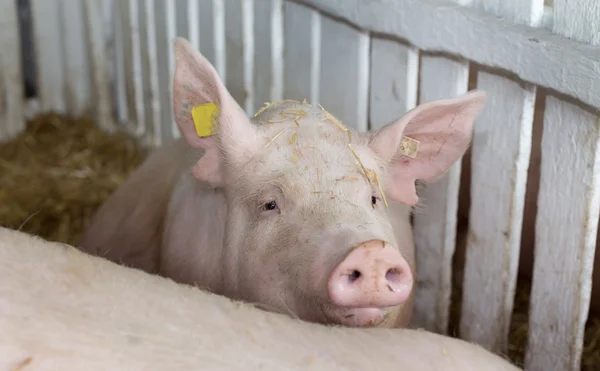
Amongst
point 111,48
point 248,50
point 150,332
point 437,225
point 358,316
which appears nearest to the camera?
point 150,332

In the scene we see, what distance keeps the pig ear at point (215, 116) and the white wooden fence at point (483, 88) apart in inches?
31.2

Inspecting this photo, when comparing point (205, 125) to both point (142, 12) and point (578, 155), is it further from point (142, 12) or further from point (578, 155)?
point (142, 12)

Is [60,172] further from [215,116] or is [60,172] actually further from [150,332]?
[150,332]

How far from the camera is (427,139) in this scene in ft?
9.52

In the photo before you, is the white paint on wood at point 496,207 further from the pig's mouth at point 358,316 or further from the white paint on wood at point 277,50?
the white paint on wood at point 277,50

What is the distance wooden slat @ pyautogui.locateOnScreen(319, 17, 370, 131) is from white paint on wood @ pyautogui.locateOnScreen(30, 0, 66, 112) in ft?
9.02

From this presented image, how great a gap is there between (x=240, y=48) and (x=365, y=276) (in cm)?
245

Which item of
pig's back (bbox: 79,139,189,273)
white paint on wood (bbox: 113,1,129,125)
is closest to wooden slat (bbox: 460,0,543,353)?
pig's back (bbox: 79,139,189,273)

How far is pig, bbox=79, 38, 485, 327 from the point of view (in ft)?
7.28

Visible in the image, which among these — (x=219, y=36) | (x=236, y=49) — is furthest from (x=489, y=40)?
(x=219, y=36)

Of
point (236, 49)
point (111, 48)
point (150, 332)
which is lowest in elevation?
point (111, 48)

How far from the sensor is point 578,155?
2.61 m

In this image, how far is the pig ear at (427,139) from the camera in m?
2.71

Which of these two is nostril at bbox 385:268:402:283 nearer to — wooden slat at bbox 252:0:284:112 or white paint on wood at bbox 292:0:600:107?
white paint on wood at bbox 292:0:600:107
